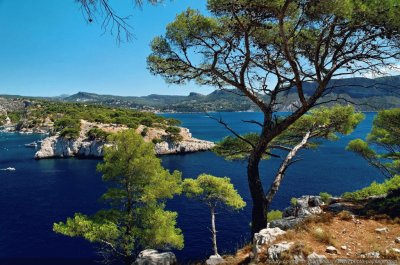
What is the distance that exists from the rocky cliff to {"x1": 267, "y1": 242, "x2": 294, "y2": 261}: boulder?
9819cm

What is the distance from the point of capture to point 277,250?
862cm

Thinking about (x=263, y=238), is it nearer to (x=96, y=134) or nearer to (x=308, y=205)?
(x=308, y=205)

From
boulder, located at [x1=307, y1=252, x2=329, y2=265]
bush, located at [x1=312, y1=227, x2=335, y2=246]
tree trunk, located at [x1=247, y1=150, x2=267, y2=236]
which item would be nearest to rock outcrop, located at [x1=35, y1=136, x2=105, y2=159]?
tree trunk, located at [x1=247, y1=150, x2=267, y2=236]

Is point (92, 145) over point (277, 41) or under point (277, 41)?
under

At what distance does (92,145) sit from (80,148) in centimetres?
455

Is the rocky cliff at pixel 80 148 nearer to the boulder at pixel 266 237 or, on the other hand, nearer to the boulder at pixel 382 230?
the boulder at pixel 266 237

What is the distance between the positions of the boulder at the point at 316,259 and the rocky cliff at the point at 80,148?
325 feet

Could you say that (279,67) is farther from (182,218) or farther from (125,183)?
(182,218)

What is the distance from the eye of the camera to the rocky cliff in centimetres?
10261

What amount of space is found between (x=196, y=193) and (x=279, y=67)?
65.7 ft

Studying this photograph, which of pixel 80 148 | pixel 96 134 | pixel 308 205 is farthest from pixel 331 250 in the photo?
pixel 80 148

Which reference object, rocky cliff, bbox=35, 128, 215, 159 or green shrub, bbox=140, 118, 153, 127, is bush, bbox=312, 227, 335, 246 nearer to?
rocky cliff, bbox=35, 128, 215, 159

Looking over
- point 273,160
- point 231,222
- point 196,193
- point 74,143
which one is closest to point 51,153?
point 74,143

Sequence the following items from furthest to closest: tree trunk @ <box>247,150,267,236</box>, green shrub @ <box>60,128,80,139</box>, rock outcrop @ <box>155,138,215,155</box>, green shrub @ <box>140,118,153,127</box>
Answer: green shrub @ <box>140,118,153,127</box>
rock outcrop @ <box>155,138,215,155</box>
green shrub @ <box>60,128,80,139</box>
tree trunk @ <box>247,150,267,236</box>
